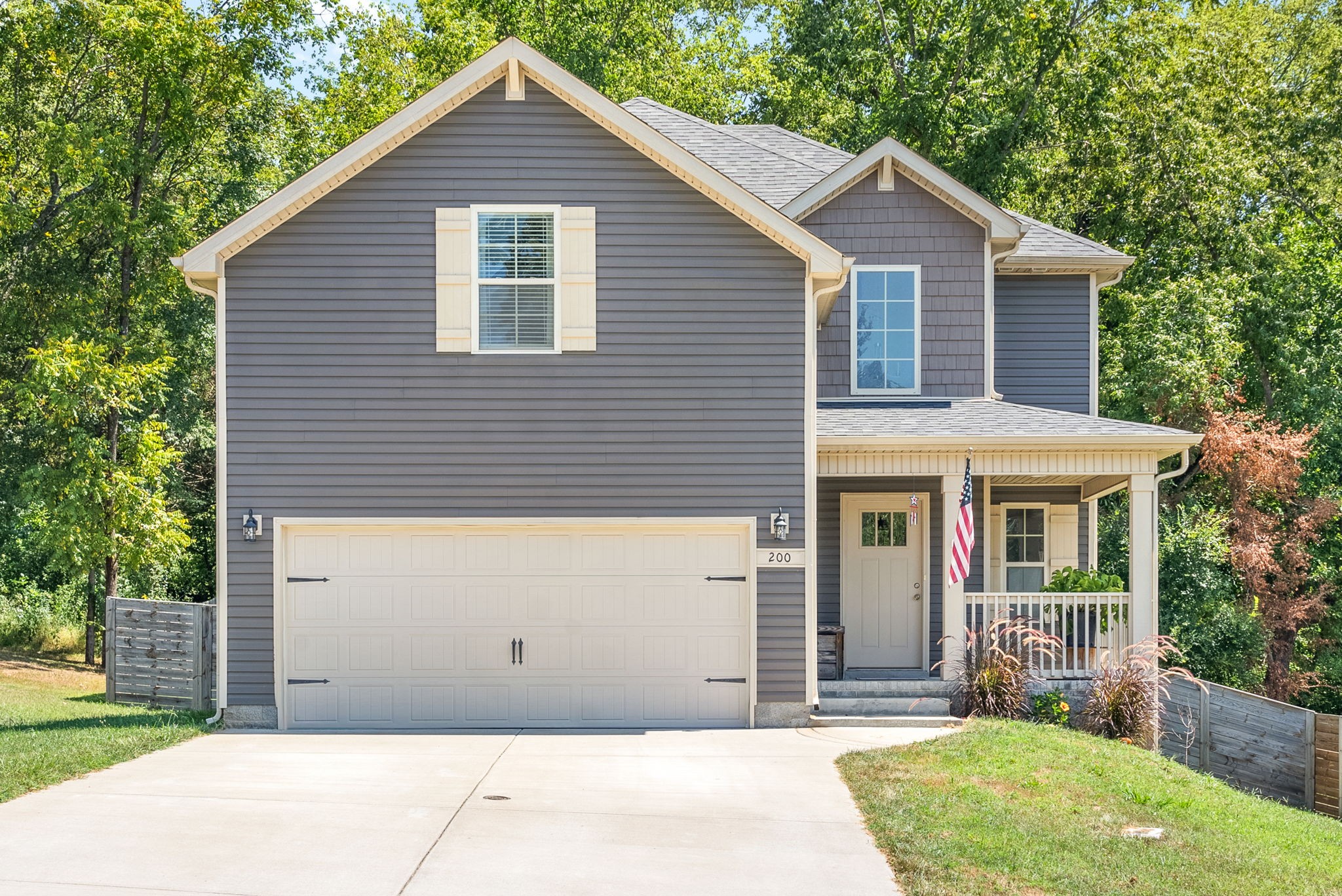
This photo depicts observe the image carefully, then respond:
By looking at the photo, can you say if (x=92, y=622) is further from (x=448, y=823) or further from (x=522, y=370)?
(x=448, y=823)

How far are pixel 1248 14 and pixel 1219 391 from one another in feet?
38.6

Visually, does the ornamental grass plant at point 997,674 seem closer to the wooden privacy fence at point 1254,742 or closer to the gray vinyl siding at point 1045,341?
the wooden privacy fence at point 1254,742

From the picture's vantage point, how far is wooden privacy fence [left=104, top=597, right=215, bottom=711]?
14.4 meters

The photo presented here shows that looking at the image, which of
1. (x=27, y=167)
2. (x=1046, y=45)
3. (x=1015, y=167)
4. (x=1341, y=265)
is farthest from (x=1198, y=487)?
(x=27, y=167)

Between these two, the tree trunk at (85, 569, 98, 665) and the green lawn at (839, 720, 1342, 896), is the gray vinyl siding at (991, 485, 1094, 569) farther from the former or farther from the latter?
the tree trunk at (85, 569, 98, 665)

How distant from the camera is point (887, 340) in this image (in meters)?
15.7

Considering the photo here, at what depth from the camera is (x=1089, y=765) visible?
1033 cm

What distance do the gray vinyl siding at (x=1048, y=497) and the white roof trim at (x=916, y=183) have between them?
332cm

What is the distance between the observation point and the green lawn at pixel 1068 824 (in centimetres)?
732

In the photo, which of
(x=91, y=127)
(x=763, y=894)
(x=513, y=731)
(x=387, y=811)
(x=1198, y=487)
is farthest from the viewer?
(x=1198, y=487)

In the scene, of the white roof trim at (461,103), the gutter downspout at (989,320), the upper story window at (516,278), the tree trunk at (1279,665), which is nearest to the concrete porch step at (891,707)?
the gutter downspout at (989,320)

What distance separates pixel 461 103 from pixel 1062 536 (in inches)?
379

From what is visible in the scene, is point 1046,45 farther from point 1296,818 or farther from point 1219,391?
point 1296,818

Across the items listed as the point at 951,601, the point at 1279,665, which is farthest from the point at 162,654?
the point at 1279,665
